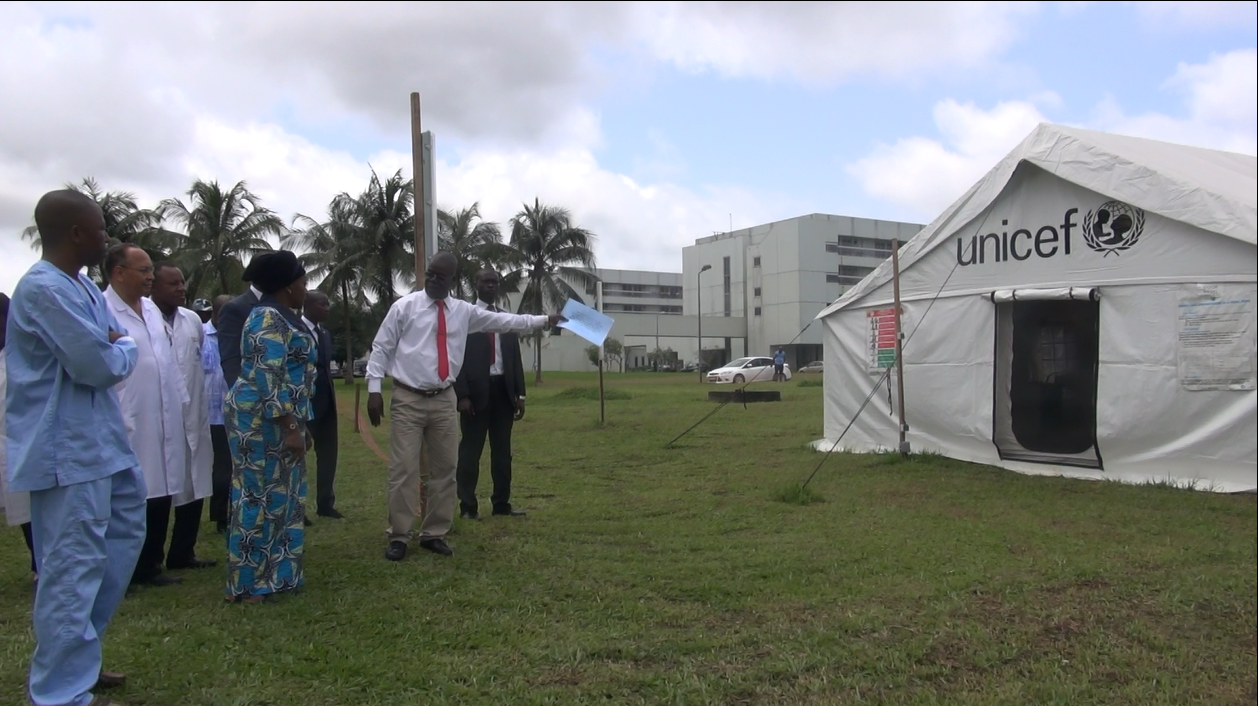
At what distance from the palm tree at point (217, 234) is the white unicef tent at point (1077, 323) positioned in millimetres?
30221

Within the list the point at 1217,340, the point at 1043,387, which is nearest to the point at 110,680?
the point at 1217,340

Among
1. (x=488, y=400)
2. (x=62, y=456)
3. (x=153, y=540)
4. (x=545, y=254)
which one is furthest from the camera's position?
(x=545, y=254)

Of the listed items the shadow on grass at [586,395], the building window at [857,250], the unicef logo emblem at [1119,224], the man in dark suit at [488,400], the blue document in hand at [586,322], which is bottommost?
the shadow on grass at [586,395]

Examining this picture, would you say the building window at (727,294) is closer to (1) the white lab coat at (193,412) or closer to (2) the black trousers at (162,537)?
(1) the white lab coat at (193,412)

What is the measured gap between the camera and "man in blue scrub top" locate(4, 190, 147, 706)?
2857mm

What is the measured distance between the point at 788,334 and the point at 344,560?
177 ft

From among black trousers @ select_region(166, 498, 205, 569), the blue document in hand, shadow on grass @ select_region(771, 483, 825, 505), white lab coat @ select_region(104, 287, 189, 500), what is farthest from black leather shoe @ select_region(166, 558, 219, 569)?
shadow on grass @ select_region(771, 483, 825, 505)

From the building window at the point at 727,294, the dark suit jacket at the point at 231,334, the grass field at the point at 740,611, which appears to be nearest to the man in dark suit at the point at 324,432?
the grass field at the point at 740,611

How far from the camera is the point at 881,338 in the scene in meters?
9.77

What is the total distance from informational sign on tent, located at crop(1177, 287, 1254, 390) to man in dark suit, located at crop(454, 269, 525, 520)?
4.95 metres

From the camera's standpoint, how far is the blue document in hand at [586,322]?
18.5 ft

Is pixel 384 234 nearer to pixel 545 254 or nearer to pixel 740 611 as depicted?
pixel 545 254

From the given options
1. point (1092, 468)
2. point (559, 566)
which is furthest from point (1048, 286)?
point (559, 566)

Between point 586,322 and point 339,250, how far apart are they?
3189 centimetres
